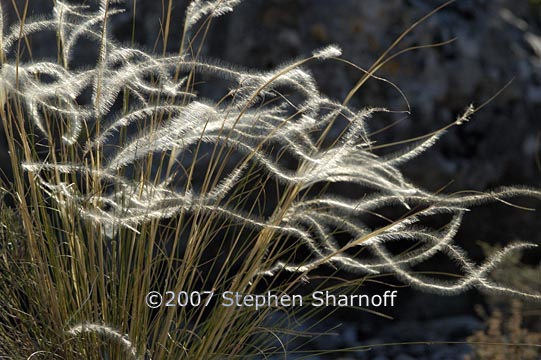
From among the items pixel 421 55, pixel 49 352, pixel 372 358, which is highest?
pixel 421 55

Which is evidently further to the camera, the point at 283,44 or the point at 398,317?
the point at 398,317

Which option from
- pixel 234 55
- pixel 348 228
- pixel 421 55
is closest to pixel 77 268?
pixel 348 228

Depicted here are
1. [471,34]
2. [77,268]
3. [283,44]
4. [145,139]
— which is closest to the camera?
[145,139]

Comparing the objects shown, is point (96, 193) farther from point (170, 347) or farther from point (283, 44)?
point (283, 44)

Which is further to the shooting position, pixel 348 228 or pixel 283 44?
pixel 283 44

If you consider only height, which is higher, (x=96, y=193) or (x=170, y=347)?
(x=96, y=193)

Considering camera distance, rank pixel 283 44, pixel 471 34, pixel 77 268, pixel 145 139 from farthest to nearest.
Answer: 1. pixel 471 34
2. pixel 283 44
3. pixel 77 268
4. pixel 145 139

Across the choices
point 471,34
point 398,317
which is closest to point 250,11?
point 471,34

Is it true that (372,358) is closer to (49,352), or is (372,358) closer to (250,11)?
(250,11)

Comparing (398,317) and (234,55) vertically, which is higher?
(234,55)
